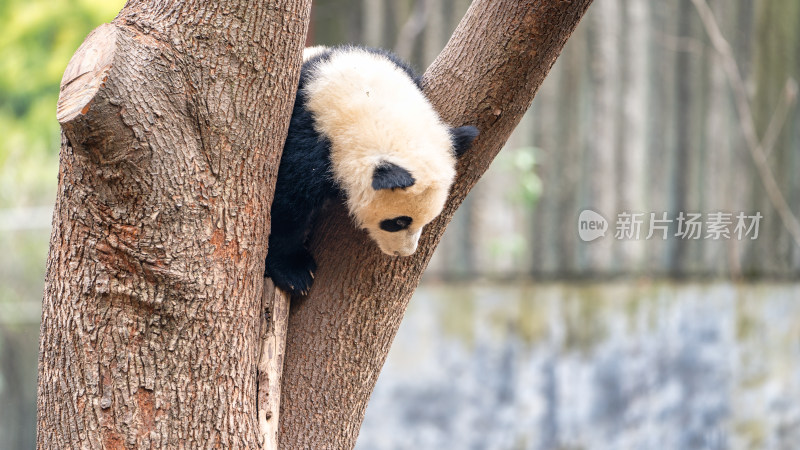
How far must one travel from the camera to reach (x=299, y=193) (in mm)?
2865

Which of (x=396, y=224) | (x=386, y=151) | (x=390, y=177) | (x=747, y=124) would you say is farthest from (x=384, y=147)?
(x=747, y=124)

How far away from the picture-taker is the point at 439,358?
5977mm

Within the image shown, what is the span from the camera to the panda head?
2.71 meters

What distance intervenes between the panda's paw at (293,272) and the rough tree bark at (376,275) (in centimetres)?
4

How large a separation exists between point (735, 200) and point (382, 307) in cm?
430

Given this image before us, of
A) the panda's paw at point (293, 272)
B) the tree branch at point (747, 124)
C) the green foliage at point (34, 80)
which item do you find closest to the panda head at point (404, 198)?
the panda's paw at point (293, 272)

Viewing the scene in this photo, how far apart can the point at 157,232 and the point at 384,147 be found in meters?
1.02

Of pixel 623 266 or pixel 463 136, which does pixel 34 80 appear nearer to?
pixel 623 266

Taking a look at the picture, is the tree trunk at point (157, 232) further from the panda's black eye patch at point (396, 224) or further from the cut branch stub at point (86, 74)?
the panda's black eye patch at point (396, 224)

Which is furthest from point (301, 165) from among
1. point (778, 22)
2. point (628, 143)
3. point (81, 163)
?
point (778, 22)

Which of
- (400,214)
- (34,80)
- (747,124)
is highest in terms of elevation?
(34,80)

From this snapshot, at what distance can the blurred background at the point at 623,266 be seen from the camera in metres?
5.89

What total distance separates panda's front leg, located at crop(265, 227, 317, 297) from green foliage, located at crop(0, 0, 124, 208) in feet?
15.8

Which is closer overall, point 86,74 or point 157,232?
point 86,74
